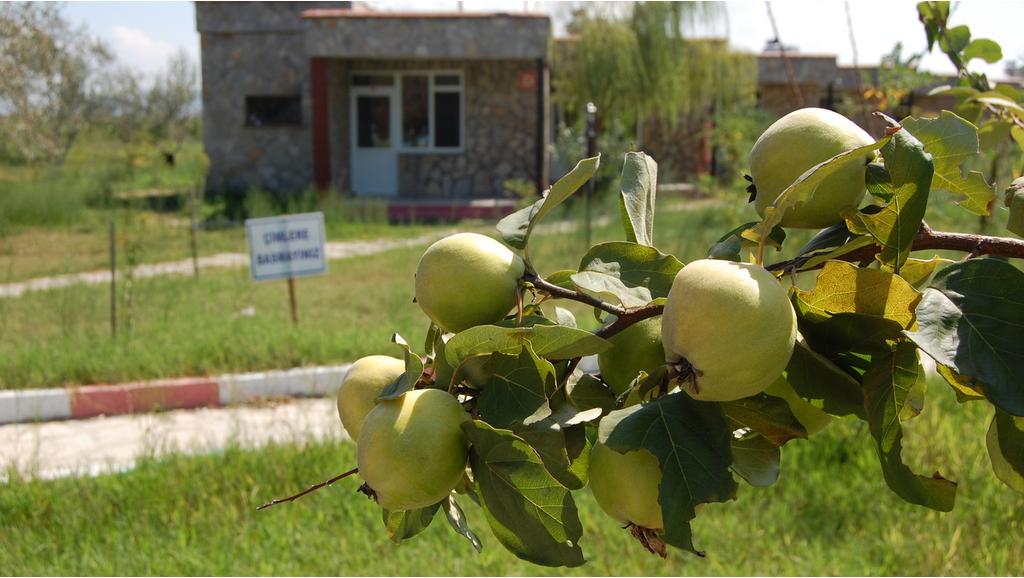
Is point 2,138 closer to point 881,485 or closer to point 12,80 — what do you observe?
point 12,80

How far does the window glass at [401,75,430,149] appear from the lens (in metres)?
14.9

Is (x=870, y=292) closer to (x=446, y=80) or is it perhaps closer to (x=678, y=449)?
(x=678, y=449)

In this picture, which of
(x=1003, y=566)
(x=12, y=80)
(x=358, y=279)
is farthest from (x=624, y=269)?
(x=12, y=80)

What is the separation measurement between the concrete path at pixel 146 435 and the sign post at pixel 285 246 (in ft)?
4.37

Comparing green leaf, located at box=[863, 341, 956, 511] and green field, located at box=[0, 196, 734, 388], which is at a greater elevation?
green leaf, located at box=[863, 341, 956, 511]

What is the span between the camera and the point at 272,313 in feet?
22.2

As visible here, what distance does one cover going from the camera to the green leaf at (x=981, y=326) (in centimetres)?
59

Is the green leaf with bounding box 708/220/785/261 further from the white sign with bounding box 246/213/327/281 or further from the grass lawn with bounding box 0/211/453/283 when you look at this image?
the grass lawn with bounding box 0/211/453/283

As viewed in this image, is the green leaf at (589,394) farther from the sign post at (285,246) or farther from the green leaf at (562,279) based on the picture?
the sign post at (285,246)

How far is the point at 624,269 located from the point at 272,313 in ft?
20.8

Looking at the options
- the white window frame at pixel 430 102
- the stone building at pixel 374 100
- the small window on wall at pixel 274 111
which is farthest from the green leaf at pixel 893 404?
the small window on wall at pixel 274 111

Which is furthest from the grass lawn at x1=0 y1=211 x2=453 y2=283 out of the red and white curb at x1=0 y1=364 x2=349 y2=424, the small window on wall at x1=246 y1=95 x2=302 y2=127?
the red and white curb at x1=0 y1=364 x2=349 y2=424

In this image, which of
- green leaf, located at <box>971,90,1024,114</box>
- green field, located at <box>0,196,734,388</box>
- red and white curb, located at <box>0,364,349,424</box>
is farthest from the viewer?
green field, located at <box>0,196,734,388</box>

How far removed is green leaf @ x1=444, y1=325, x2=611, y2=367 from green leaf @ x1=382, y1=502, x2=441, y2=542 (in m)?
0.17
